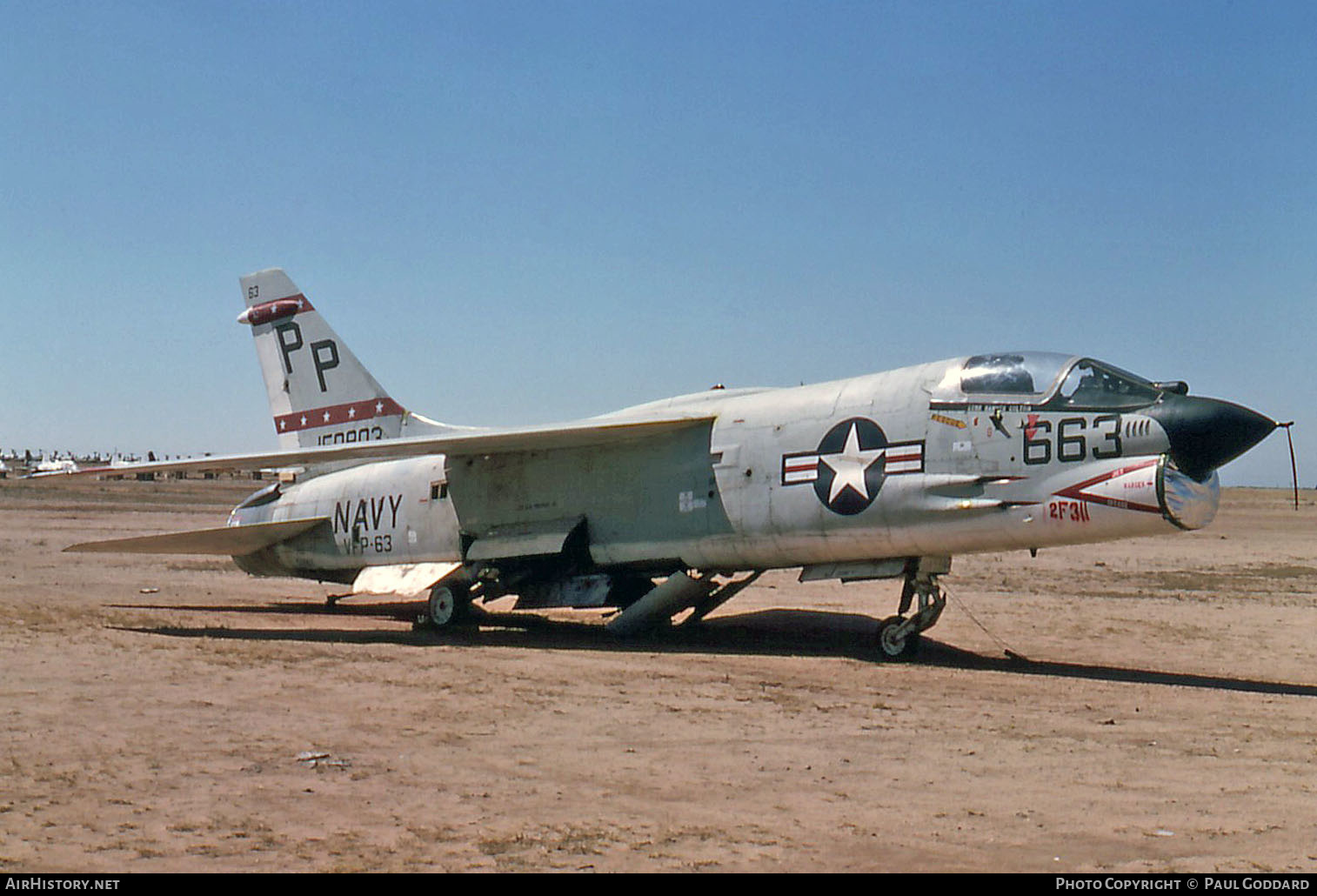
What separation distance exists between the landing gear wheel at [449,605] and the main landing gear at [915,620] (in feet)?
19.1

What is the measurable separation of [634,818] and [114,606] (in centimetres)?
1349

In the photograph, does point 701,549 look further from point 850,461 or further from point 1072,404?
point 1072,404

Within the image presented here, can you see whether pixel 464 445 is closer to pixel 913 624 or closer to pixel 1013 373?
pixel 913 624

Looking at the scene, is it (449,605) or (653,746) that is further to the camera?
(449,605)

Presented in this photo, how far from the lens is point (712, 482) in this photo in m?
13.7

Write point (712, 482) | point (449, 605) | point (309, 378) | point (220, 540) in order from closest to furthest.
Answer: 1. point (712, 482)
2. point (449, 605)
3. point (220, 540)
4. point (309, 378)

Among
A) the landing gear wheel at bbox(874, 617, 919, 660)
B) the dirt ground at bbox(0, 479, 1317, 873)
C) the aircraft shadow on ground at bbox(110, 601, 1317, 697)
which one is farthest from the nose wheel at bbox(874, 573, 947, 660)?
the dirt ground at bbox(0, 479, 1317, 873)

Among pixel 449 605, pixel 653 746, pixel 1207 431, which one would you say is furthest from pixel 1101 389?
pixel 449 605

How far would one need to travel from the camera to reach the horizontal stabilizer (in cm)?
1747

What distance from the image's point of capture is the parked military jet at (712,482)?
36.2 feet

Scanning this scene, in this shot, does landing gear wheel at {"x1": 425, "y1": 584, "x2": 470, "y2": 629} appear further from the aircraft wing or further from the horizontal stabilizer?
the horizontal stabilizer

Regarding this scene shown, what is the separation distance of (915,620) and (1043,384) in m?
2.90

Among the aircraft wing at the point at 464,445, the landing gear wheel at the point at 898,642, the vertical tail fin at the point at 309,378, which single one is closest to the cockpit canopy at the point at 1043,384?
the landing gear wheel at the point at 898,642

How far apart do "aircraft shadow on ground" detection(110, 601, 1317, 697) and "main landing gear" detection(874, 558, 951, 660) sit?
198 millimetres
